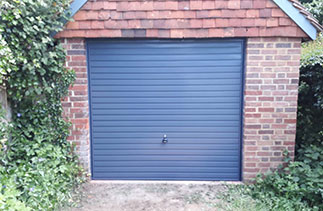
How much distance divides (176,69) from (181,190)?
6.31 ft

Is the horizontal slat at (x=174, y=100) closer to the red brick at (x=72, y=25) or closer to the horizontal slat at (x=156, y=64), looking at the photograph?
the horizontal slat at (x=156, y=64)

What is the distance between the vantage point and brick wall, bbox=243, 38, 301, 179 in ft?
13.0

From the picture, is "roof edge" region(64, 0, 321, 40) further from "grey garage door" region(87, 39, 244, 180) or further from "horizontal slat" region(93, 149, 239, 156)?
"horizontal slat" region(93, 149, 239, 156)

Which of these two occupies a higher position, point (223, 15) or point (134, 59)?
point (223, 15)

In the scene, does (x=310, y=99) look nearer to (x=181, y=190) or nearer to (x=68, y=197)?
(x=181, y=190)

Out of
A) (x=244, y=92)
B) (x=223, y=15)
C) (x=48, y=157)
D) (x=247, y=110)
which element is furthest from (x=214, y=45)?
(x=48, y=157)

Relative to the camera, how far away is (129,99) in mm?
4250

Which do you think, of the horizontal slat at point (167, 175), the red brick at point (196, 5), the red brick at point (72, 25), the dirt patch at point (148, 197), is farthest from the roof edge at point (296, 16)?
the red brick at point (72, 25)

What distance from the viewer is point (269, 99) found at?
4023 mm

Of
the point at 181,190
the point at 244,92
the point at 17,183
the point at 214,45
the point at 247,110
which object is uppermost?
the point at 214,45

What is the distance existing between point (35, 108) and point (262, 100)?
136 inches

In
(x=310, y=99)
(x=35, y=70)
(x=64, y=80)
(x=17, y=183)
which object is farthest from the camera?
(x=310, y=99)

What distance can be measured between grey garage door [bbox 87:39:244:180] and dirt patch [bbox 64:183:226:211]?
231 millimetres

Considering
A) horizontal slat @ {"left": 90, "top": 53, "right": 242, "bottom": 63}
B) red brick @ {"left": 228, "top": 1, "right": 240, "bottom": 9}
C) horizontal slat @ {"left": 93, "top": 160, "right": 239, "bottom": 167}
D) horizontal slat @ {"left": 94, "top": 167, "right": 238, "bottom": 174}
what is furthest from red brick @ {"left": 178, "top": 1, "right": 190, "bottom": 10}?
horizontal slat @ {"left": 94, "top": 167, "right": 238, "bottom": 174}
